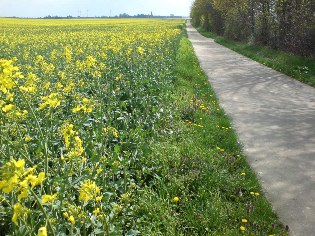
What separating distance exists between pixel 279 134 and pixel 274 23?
541 inches

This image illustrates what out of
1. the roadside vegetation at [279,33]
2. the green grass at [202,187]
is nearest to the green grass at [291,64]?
the roadside vegetation at [279,33]

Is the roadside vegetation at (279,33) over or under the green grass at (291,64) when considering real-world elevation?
over

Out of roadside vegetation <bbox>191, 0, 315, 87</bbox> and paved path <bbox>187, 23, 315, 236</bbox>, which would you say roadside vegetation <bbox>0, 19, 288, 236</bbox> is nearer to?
paved path <bbox>187, 23, 315, 236</bbox>

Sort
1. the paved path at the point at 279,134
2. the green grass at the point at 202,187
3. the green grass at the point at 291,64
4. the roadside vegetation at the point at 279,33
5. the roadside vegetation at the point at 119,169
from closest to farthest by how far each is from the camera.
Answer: the roadside vegetation at the point at 119,169, the green grass at the point at 202,187, the paved path at the point at 279,134, the green grass at the point at 291,64, the roadside vegetation at the point at 279,33

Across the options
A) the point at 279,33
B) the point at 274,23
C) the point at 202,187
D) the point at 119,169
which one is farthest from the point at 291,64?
the point at 119,169

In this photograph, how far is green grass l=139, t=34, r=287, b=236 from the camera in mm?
3498

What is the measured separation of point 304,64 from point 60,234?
12.1m

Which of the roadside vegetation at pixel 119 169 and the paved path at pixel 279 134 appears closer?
the roadside vegetation at pixel 119 169

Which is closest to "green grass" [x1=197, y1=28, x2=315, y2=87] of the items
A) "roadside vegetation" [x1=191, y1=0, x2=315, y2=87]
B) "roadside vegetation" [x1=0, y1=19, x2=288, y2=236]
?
"roadside vegetation" [x1=191, y1=0, x2=315, y2=87]

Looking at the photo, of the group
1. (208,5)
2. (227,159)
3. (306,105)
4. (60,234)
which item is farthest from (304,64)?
(208,5)

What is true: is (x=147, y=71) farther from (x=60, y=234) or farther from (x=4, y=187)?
(x=4, y=187)

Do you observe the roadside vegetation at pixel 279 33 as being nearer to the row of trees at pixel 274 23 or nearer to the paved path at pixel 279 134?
the row of trees at pixel 274 23

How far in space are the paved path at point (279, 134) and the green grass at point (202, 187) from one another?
0.20 m

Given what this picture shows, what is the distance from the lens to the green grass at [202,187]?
3.50 meters
